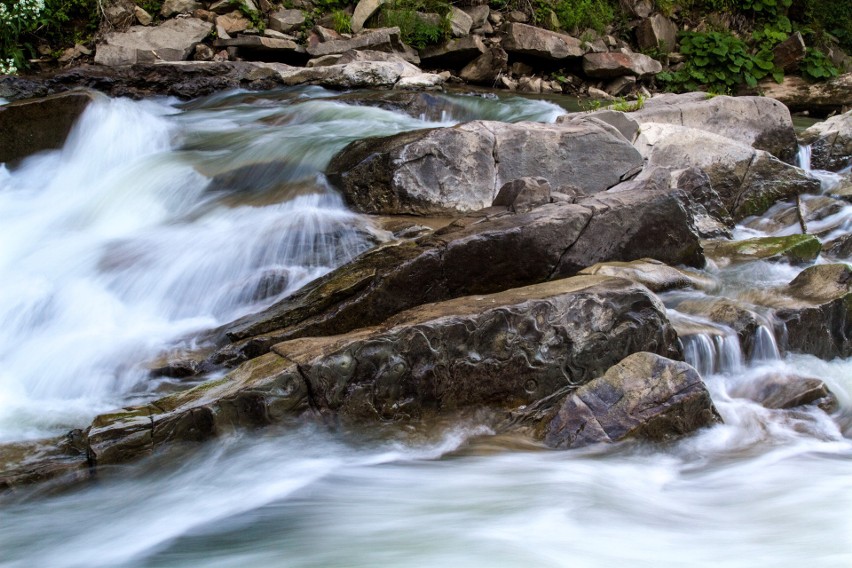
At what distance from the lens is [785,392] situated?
180 inches

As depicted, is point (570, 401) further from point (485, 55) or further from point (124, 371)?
point (485, 55)

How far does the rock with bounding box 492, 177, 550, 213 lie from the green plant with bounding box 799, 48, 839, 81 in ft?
40.9

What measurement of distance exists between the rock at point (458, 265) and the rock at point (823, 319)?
116 cm

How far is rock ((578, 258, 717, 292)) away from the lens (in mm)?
5195

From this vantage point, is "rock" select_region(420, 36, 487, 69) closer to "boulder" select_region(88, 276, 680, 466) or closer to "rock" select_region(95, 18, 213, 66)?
"rock" select_region(95, 18, 213, 66)

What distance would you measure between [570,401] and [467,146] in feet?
10.6

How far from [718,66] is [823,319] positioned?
42.4ft

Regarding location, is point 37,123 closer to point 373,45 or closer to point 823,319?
point 373,45

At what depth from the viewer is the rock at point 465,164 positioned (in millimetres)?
6480

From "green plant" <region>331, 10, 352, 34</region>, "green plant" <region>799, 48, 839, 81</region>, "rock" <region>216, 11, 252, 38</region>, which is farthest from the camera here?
"green plant" <region>799, 48, 839, 81</region>

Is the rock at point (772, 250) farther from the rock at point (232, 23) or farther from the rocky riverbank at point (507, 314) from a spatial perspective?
the rock at point (232, 23)

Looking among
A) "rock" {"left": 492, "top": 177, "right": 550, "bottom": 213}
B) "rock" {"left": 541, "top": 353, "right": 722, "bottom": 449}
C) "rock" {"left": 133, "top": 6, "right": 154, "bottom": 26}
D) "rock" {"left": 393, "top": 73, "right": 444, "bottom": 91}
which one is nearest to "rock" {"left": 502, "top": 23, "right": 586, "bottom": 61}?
"rock" {"left": 393, "top": 73, "right": 444, "bottom": 91}

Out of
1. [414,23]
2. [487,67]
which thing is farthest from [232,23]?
[487,67]

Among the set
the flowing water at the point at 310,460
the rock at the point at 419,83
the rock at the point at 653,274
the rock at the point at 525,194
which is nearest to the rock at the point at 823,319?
the flowing water at the point at 310,460
